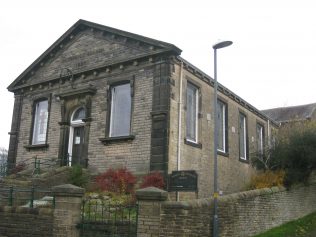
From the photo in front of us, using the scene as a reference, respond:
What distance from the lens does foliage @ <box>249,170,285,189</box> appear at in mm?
17047

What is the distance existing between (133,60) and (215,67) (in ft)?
20.1

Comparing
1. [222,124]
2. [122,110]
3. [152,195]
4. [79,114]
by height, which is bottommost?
[152,195]

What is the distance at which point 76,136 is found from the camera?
65.3 feet

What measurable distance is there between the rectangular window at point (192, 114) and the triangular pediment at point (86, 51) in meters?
2.74

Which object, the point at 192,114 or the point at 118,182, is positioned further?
the point at 192,114

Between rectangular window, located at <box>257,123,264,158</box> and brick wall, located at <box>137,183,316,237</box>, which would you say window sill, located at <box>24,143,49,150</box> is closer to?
brick wall, located at <box>137,183,316,237</box>

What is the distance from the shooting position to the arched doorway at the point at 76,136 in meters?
19.4

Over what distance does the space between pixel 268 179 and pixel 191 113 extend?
457 cm

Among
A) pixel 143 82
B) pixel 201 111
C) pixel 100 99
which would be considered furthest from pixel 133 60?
pixel 201 111

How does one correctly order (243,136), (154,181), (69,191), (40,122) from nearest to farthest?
(69,191), (154,181), (40,122), (243,136)

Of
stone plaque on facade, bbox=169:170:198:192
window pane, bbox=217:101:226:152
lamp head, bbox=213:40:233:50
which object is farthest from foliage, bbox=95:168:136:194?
window pane, bbox=217:101:226:152

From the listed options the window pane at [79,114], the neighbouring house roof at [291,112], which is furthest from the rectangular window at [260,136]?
the window pane at [79,114]

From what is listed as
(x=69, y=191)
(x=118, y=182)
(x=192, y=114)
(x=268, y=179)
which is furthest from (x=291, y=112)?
(x=69, y=191)

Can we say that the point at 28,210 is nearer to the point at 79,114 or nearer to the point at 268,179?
the point at 79,114
